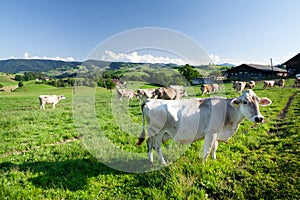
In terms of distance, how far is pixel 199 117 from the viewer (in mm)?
5492

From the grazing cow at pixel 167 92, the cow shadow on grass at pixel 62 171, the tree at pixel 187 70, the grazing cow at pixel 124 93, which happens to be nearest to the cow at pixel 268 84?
the grazing cow at pixel 167 92

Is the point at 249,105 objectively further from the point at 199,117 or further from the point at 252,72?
the point at 252,72

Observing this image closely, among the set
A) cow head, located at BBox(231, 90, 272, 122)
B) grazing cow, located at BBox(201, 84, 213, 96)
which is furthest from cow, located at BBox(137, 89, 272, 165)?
grazing cow, located at BBox(201, 84, 213, 96)

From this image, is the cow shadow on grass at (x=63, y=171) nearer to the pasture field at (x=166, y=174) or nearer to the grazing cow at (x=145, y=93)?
the pasture field at (x=166, y=174)

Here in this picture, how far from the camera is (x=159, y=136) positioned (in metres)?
5.72

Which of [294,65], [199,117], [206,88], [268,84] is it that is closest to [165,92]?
[206,88]

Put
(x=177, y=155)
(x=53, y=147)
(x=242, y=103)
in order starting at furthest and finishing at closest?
(x=53, y=147) → (x=177, y=155) → (x=242, y=103)

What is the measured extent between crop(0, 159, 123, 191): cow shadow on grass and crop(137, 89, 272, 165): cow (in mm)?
1677

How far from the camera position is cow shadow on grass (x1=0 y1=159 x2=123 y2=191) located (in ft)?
15.7

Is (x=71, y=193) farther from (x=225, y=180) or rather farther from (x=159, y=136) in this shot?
(x=225, y=180)

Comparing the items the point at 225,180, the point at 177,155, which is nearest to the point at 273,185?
the point at 225,180

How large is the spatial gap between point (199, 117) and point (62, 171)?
4089 mm

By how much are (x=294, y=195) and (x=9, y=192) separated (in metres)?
6.13

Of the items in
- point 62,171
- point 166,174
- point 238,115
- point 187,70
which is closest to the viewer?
point 166,174
